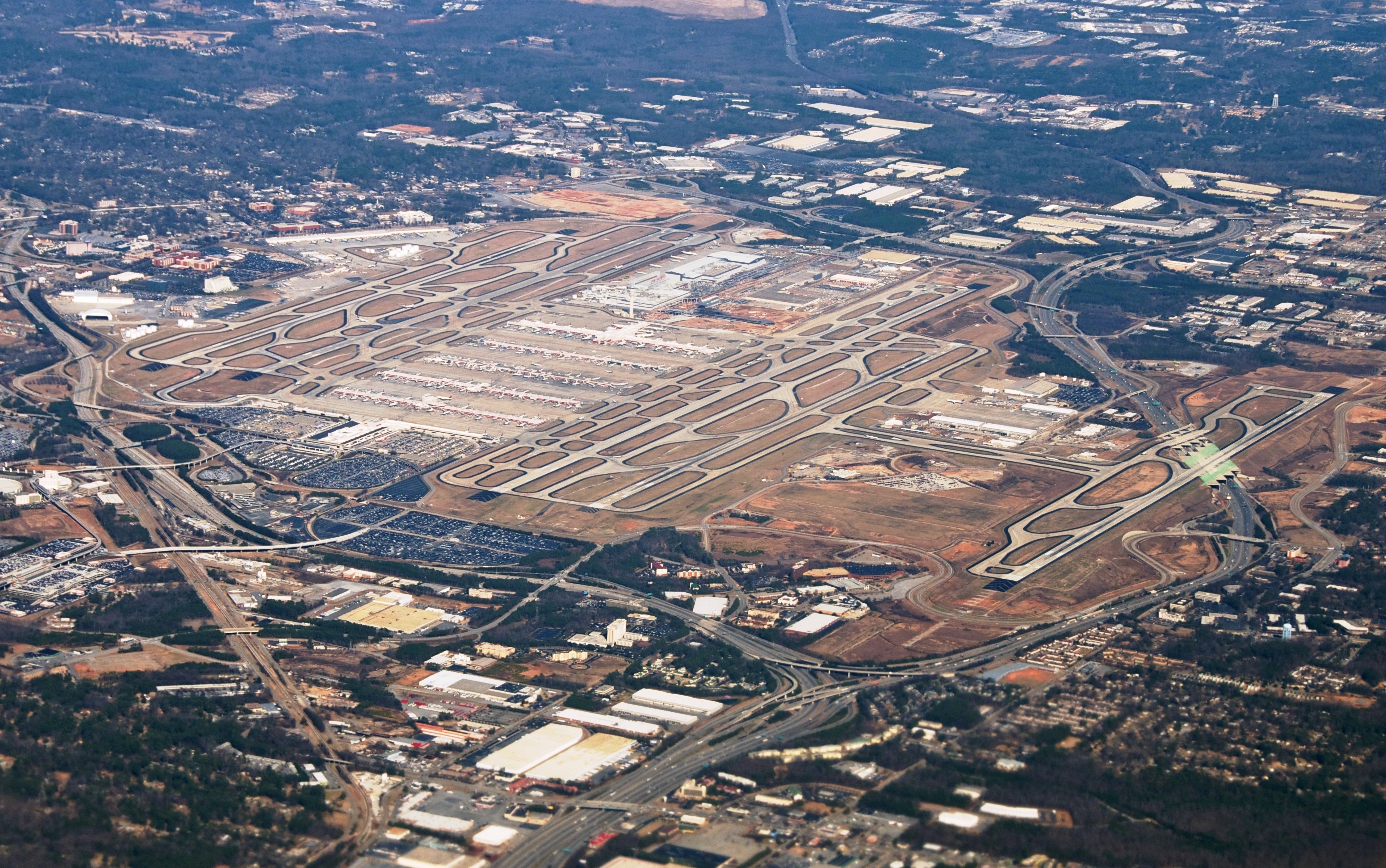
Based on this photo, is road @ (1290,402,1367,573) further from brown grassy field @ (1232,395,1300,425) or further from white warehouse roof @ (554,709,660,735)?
white warehouse roof @ (554,709,660,735)

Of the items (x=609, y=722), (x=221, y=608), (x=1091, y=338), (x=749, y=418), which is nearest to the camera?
(x=609, y=722)

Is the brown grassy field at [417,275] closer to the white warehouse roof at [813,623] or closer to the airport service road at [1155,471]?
the airport service road at [1155,471]

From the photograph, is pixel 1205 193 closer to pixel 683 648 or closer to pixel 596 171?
pixel 596 171

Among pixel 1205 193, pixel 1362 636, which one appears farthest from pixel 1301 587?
pixel 1205 193

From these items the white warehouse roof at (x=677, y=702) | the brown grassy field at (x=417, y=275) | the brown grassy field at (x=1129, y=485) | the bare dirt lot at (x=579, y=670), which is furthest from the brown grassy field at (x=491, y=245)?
the white warehouse roof at (x=677, y=702)

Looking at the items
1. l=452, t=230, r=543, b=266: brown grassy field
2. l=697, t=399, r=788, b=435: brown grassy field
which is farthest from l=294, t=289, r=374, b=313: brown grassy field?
l=697, t=399, r=788, b=435: brown grassy field

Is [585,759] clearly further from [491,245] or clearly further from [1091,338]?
[491,245]

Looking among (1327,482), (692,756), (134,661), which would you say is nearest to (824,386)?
(1327,482)
